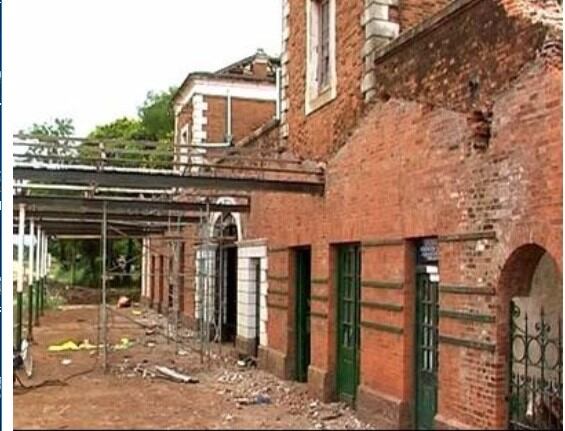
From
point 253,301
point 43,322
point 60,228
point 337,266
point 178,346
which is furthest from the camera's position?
point 43,322

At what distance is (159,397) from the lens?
21.6 feet

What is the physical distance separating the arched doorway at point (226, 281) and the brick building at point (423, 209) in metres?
2.45

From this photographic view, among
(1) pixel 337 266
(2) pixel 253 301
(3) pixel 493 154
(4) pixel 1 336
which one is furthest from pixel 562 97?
(2) pixel 253 301

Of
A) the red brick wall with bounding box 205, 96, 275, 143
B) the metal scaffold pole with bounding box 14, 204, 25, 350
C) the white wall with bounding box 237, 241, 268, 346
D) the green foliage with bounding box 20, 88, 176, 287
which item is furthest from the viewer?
the red brick wall with bounding box 205, 96, 275, 143

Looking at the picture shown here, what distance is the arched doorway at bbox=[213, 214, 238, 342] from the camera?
1016 centimetres

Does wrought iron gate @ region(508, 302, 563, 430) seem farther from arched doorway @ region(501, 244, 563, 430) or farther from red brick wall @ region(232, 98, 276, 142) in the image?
red brick wall @ region(232, 98, 276, 142)

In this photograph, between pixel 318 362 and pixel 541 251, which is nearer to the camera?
pixel 541 251

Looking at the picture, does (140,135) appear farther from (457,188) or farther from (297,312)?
(457,188)

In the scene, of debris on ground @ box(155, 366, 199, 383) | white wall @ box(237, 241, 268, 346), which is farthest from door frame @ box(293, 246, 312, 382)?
debris on ground @ box(155, 366, 199, 383)

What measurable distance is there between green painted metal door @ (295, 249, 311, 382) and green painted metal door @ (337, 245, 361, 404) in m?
0.96

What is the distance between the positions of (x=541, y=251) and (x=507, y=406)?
82 cm

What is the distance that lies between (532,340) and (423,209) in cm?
117

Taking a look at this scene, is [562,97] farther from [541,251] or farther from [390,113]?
[390,113]

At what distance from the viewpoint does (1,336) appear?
2.12 metres
